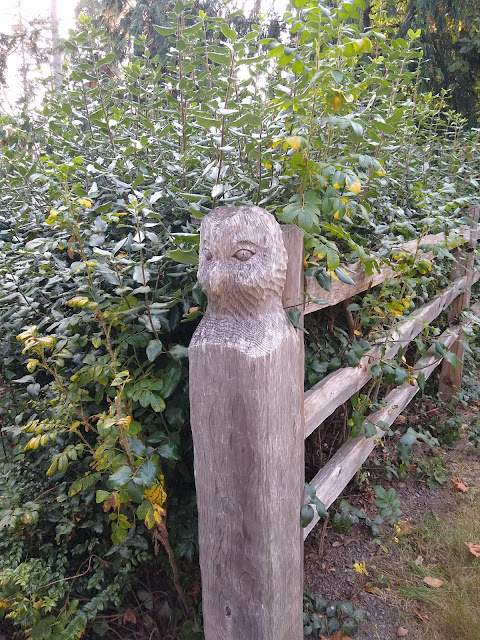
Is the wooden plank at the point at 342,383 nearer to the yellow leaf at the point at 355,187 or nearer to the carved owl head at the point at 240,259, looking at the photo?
the carved owl head at the point at 240,259

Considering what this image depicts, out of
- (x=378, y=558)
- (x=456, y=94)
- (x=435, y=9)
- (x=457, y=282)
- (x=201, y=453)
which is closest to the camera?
(x=201, y=453)

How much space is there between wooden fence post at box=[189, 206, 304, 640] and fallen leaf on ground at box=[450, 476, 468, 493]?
6.75 ft

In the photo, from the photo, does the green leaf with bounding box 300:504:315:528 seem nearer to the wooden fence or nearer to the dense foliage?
the wooden fence

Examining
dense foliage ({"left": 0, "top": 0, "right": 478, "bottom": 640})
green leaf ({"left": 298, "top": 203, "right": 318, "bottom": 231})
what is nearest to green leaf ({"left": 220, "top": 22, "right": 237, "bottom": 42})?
dense foliage ({"left": 0, "top": 0, "right": 478, "bottom": 640})

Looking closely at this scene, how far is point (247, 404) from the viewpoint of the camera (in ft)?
3.94

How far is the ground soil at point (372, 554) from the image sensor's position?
2.07 meters

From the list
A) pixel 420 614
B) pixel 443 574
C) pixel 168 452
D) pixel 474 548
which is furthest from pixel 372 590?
pixel 168 452

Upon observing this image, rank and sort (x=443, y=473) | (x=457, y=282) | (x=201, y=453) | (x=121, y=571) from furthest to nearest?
(x=457, y=282) < (x=443, y=473) < (x=121, y=571) < (x=201, y=453)

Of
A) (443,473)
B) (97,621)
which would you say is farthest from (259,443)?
(443,473)

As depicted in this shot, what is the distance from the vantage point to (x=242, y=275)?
1.14 metres

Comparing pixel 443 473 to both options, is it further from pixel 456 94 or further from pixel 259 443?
pixel 456 94

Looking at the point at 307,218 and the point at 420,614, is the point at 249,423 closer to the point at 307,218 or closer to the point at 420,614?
the point at 307,218

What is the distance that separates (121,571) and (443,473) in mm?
2398

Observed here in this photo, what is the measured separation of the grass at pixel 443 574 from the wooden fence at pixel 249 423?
942 millimetres
